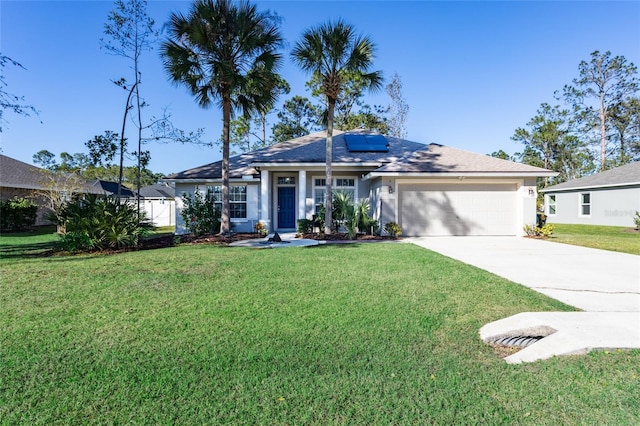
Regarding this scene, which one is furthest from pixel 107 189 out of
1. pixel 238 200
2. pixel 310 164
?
pixel 310 164

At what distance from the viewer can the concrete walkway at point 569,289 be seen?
129 inches

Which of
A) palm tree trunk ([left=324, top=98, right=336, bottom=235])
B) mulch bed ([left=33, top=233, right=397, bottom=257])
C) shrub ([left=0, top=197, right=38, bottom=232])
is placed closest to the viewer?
mulch bed ([left=33, top=233, right=397, bottom=257])

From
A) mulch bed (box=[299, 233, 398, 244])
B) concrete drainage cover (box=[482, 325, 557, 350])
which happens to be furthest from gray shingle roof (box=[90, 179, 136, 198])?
concrete drainage cover (box=[482, 325, 557, 350])

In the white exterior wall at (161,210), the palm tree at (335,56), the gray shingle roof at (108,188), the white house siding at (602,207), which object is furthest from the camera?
the gray shingle roof at (108,188)

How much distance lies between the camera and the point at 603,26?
1302 centimetres

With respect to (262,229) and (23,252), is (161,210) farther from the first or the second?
(23,252)

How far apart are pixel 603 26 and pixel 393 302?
16.0m

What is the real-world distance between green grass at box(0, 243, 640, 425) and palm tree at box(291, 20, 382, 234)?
900 centimetres

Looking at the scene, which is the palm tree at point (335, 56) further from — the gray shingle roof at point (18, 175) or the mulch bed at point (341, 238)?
the gray shingle roof at point (18, 175)

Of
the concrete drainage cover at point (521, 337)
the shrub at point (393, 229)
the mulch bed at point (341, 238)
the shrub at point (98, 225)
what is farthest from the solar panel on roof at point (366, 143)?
the concrete drainage cover at point (521, 337)

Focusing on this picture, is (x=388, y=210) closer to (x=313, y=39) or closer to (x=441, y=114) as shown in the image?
(x=313, y=39)

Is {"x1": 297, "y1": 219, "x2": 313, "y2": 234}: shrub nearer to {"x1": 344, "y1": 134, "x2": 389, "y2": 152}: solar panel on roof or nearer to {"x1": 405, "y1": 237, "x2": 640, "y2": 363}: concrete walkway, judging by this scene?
{"x1": 344, "y1": 134, "x2": 389, "y2": 152}: solar panel on roof

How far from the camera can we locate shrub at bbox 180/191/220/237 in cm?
1373

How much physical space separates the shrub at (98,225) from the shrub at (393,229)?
8.81 metres
